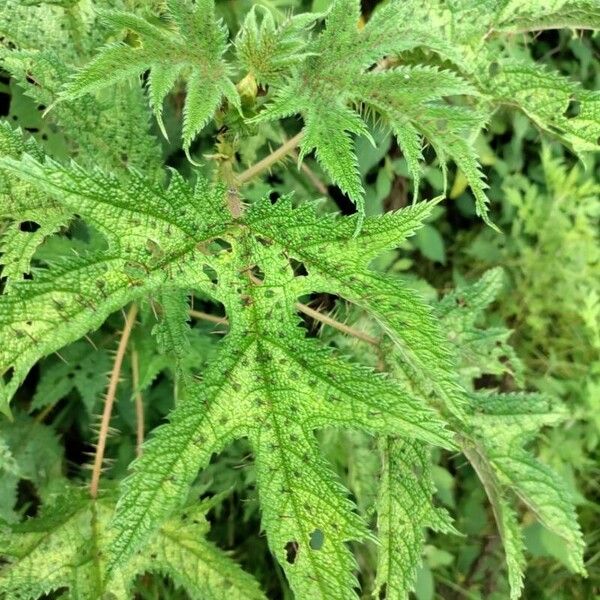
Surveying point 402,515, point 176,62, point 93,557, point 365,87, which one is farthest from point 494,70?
point 93,557

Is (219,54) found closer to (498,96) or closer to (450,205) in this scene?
(498,96)

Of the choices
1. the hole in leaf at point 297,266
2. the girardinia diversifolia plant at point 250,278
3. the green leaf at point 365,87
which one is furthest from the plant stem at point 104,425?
the green leaf at point 365,87

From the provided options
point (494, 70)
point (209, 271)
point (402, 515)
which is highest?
point (494, 70)

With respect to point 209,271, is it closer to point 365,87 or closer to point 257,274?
A: point 257,274

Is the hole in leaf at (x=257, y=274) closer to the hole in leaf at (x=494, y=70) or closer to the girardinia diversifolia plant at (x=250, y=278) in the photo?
the girardinia diversifolia plant at (x=250, y=278)

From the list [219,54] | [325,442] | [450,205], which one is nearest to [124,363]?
[325,442]

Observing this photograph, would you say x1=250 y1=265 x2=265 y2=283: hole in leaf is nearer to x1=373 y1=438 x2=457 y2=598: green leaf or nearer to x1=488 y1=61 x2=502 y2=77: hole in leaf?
x1=373 y1=438 x2=457 y2=598: green leaf
